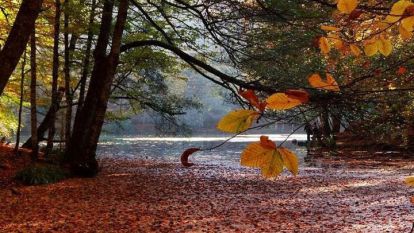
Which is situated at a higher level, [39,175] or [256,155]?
[256,155]

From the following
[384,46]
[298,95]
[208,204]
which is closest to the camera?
[298,95]

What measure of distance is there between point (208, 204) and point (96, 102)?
3.91 m

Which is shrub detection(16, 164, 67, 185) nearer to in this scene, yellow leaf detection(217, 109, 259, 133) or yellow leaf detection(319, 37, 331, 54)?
yellow leaf detection(319, 37, 331, 54)

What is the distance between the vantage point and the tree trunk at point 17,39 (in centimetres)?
309

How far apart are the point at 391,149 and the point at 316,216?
1305 centimetres

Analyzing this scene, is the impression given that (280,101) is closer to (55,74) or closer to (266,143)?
(266,143)

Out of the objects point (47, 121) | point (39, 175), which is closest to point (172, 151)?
point (47, 121)

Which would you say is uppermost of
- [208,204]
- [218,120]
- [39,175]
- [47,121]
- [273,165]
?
[47,121]

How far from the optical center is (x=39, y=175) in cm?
834

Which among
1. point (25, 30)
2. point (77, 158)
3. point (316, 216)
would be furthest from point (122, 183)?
point (25, 30)

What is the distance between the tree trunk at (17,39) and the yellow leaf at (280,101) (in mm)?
2795

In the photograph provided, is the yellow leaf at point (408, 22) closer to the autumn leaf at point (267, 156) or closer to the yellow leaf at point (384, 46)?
the yellow leaf at point (384, 46)

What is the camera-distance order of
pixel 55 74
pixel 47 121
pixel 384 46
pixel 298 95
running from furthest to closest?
pixel 47 121
pixel 55 74
pixel 384 46
pixel 298 95

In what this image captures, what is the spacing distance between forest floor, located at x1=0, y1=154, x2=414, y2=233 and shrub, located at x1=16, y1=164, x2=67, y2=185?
0.93 ft
